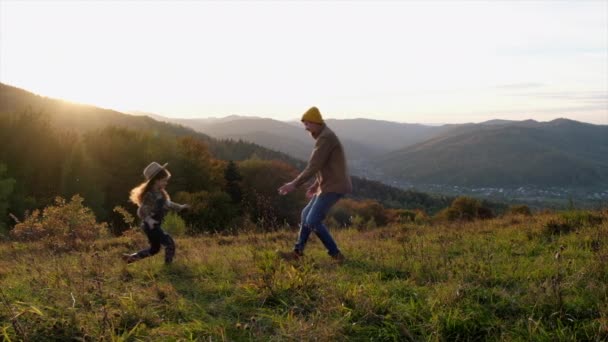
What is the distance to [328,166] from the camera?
614cm

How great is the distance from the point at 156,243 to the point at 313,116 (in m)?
2.86

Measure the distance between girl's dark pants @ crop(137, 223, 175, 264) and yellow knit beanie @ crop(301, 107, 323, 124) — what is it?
261cm

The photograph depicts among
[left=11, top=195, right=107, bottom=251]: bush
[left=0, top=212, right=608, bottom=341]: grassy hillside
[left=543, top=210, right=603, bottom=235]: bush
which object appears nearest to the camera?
[left=0, top=212, right=608, bottom=341]: grassy hillside

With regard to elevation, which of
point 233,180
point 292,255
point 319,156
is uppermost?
point 319,156

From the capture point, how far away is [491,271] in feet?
16.7

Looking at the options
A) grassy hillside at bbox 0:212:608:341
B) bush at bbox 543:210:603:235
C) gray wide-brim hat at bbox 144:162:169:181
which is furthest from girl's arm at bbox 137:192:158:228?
bush at bbox 543:210:603:235

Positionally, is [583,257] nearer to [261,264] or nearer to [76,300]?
[261,264]

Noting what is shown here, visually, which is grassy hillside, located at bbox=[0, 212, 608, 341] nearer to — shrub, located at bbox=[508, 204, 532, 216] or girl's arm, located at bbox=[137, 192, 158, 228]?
girl's arm, located at bbox=[137, 192, 158, 228]

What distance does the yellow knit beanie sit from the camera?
607 cm

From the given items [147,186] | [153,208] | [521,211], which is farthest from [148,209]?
[521,211]

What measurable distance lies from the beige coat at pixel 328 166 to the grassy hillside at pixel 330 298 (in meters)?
1.06

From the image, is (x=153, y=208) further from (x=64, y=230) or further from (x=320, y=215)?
(x=320, y=215)

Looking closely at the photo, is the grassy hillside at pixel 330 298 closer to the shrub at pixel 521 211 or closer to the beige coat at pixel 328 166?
the beige coat at pixel 328 166

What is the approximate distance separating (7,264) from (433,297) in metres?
6.52
